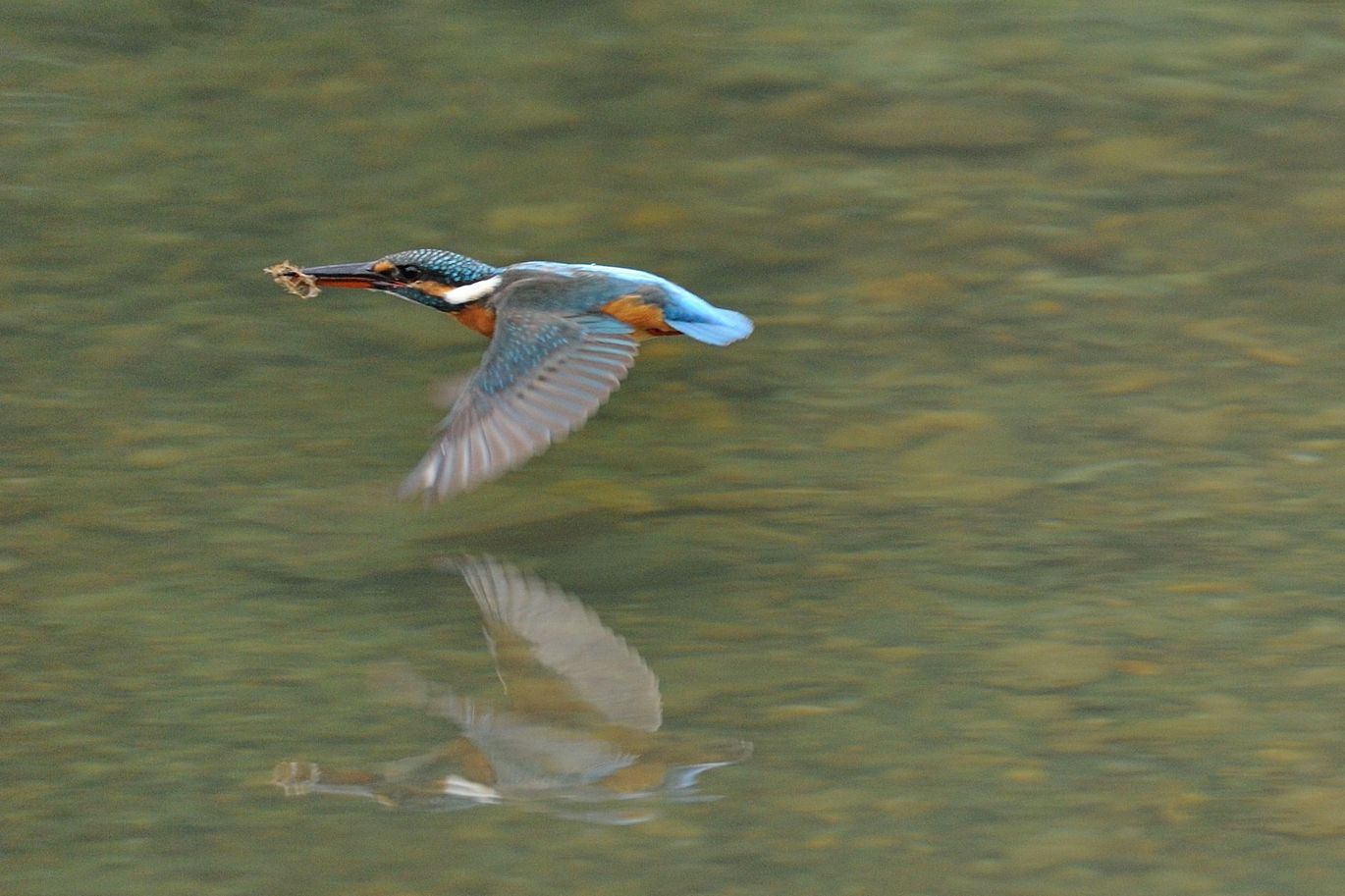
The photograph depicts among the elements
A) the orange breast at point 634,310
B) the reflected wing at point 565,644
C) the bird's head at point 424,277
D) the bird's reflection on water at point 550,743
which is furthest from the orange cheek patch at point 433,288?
the bird's reflection on water at point 550,743

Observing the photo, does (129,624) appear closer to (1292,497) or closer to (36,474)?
(36,474)

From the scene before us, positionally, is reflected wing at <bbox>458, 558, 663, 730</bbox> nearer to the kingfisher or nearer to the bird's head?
the kingfisher

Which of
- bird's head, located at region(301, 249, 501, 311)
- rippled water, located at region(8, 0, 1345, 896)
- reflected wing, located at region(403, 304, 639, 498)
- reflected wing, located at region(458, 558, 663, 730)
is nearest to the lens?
rippled water, located at region(8, 0, 1345, 896)

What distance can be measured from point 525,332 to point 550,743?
922mm

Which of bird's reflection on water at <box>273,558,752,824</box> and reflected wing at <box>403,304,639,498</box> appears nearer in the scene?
bird's reflection on water at <box>273,558,752,824</box>

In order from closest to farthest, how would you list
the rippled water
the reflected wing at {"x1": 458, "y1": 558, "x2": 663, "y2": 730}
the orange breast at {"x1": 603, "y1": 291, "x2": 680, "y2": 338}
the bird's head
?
the rippled water → the reflected wing at {"x1": 458, "y1": 558, "x2": 663, "y2": 730} → the orange breast at {"x1": 603, "y1": 291, "x2": 680, "y2": 338} → the bird's head

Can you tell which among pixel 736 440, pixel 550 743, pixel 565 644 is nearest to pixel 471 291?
pixel 736 440

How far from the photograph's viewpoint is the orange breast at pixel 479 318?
3900 millimetres

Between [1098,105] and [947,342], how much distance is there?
4.74ft

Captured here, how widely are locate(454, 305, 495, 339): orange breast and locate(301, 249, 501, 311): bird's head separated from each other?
18mm

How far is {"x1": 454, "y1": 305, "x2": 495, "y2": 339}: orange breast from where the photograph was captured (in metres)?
3.90

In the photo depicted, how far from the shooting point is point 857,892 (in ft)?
8.66

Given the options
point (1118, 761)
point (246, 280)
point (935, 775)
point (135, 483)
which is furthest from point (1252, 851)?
point (246, 280)

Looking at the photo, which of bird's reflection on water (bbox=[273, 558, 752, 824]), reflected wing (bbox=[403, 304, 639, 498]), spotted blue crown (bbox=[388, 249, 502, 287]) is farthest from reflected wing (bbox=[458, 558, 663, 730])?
spotted blue crown (bbox=[388, 249, 502, 287])
